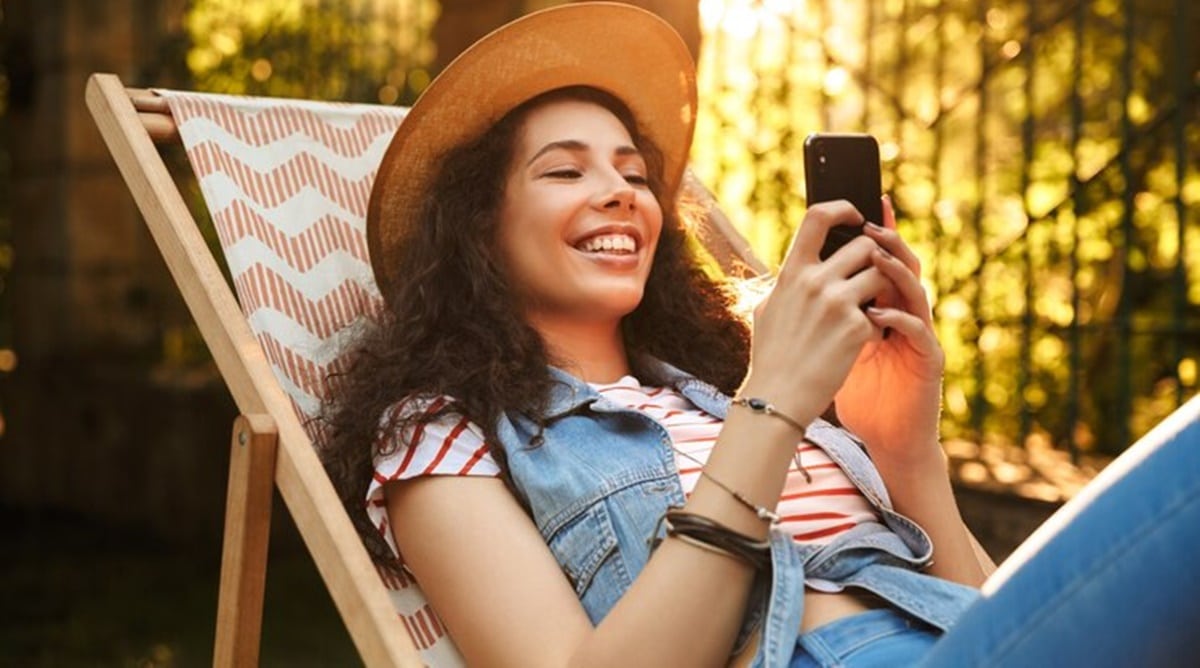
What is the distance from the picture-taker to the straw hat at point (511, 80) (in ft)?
8.07

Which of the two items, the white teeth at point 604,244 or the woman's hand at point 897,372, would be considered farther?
the white teeth at point 604,244

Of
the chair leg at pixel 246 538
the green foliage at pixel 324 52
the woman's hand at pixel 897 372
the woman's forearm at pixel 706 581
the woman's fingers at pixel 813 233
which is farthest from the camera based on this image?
the green foliage at pixel 324 52

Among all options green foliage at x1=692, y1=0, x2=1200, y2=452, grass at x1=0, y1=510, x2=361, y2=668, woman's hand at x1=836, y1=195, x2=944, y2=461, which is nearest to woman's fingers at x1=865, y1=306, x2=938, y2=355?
woman's hand at x1=836, y1=195, x2=944, y2=461

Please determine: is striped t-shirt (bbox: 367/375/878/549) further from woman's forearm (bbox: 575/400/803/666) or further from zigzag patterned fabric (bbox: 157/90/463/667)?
zigzag patterned fabric (bbox: 157/90/463/667)

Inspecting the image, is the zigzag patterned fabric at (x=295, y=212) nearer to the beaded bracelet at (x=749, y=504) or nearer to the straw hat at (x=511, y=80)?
the straw hat at (x=511, y=80)

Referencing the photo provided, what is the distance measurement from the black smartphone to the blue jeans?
534 millimetres

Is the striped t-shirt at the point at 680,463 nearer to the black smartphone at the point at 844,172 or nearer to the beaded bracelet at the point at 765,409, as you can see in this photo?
the beaded bracelet at the point at 765,409

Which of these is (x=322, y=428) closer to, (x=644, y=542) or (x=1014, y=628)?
(x=644, y=542)

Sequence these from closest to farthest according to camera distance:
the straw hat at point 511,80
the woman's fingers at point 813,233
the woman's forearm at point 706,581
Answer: the woman's forearm at point 706,581, the woman's fingers at point 813,233, the straw hat at point 511,80

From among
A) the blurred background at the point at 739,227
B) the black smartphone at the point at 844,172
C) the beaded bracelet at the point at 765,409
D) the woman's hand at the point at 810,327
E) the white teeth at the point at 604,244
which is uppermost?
the black smartphone at the point at 844,172

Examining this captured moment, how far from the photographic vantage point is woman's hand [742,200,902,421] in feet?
6.09

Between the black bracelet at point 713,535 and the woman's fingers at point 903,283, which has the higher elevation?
the woman's fingers at point 903,283

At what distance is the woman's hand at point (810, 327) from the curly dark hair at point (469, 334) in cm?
42

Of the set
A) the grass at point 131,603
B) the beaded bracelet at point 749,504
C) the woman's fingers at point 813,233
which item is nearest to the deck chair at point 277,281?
the beaded bracelet at point 749,504
